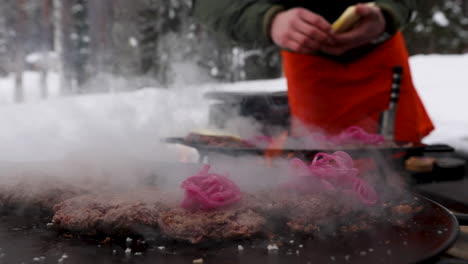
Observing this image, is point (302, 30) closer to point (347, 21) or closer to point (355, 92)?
point (347, 21)

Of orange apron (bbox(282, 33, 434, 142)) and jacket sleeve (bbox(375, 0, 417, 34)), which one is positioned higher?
jacket sleeve (bbox(375, 0, 417, 34))

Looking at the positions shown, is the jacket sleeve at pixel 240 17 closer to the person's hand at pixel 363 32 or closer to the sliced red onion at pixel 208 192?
the person's hand at pixel 363 32

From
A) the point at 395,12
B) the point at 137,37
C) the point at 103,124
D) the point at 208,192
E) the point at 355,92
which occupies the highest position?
the point at 137,37

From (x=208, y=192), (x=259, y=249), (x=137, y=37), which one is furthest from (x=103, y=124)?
(x=137, y=37)

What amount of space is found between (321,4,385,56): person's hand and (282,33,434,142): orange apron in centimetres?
61

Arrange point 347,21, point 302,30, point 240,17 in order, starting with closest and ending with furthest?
point 347,21
point 302,30
point 240,17

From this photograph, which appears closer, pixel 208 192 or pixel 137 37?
pixel 208 192

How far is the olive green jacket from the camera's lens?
11.1 feet

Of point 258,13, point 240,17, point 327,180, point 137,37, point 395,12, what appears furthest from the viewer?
point 137,37

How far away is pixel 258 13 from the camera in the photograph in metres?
3.45

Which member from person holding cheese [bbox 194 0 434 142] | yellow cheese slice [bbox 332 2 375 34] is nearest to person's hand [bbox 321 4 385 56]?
yellow cheese slice [bbox 332 2 375 34]

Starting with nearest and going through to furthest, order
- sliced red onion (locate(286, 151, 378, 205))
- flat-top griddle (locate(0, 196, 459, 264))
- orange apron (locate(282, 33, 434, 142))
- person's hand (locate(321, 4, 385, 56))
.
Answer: flat-top griddle (locate(0, 196, 459, 264)), sliced red onion (locate(286, 151, 378, 205)), person's hand (locate(321, 4, 385, 56)), orange apron (locate(282, 33, 434, 142))

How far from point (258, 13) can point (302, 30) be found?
63cm

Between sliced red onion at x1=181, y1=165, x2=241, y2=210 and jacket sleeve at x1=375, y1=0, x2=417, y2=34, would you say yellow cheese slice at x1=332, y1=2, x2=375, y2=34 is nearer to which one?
jacket sleeve at x1=375, y1=0, x2=417, y2=34
